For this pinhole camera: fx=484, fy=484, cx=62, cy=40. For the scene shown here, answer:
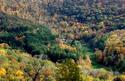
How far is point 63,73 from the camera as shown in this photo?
306 ft

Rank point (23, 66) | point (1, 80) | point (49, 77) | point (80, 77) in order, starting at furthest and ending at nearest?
1. point (23, 66)
2. point (1, 80)
3. point (49, 77)
4. point (80, 77)

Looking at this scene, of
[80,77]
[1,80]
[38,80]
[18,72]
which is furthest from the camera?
[18,72]

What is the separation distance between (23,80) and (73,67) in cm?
7396

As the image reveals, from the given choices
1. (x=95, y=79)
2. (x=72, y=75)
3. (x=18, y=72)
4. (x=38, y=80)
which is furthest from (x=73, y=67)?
(x=95, y=79)

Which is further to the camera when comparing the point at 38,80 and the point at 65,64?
the point at 38,80

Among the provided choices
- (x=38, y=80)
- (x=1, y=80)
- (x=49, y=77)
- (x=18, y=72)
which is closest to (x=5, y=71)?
(x=18, y=72)

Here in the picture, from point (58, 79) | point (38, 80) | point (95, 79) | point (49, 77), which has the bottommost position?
point (95, 79)

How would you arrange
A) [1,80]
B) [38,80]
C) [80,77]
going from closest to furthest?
[80,77]
[38,80]
[1,80]

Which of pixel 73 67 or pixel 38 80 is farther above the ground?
pixel 73 67

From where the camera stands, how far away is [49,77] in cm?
15238

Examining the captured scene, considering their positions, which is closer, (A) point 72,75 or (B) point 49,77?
(A) point 72,75

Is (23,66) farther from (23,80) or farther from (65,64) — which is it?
(65,64)

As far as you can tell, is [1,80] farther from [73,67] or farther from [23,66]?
[73,67]

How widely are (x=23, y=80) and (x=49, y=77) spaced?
14.8 m
